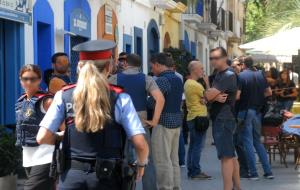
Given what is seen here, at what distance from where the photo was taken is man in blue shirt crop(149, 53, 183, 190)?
975 centimetres

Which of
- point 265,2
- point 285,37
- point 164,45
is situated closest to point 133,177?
point 285,37

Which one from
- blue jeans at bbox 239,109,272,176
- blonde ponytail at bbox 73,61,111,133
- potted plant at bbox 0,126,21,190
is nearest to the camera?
blonde ponytail at bbox 73,61,111,133

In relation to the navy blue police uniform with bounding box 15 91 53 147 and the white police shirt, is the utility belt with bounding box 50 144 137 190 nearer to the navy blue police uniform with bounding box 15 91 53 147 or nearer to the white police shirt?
the white police shirt

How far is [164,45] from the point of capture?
26141 mm

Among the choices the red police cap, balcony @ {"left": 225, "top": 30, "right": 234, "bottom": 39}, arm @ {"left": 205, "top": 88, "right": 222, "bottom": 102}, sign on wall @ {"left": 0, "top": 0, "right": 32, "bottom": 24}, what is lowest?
arm @ {"left": 205, "top": 88, "right": 222, "bottom": 102}

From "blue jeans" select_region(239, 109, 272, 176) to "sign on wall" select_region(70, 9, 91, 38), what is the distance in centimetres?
477

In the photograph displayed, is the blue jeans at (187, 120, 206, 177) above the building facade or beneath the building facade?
beneath

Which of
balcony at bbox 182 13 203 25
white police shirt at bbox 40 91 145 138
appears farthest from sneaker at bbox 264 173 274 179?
balcony at bbox 182 13 203 25

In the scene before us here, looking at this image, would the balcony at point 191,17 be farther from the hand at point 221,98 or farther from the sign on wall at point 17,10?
the hand at point 221,98

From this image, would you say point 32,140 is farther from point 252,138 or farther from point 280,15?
point 280,15

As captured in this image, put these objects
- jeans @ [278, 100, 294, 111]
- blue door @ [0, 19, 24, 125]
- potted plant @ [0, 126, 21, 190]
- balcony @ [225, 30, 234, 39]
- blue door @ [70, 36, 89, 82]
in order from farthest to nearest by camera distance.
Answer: balcony @ [225, 30, 234, 39]
jeans @ [278, 100, 294, 111]
blue door @ [70, 36, 89, 82]
blue door @ [0, 19, 24, 125]
potted plant @ [0, 126, 21, 190]

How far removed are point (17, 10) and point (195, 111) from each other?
3220 mm

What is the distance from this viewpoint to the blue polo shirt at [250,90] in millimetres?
12055

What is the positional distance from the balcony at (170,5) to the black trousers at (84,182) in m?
18.6
